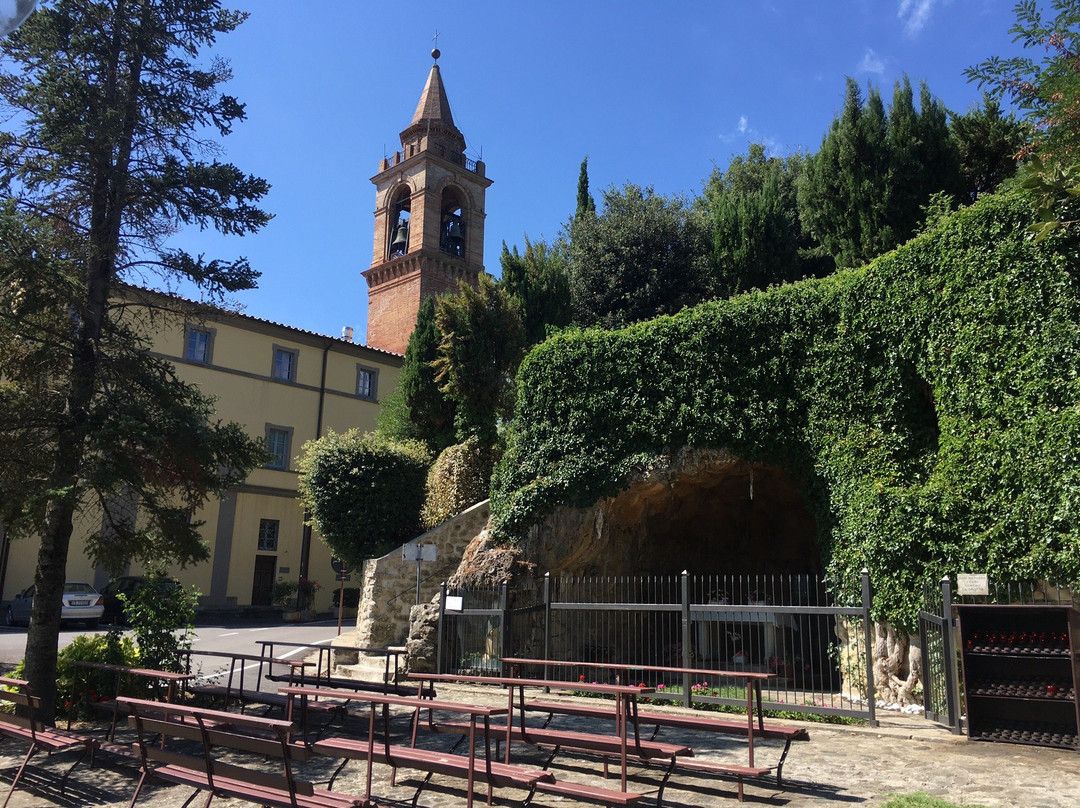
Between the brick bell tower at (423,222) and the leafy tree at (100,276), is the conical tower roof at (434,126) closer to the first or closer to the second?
the brick bell tower at (423,222)

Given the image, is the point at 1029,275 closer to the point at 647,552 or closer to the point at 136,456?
the point at 647,552

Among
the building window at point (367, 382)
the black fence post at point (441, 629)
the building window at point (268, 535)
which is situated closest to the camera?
the black fence post at point (441, 629)

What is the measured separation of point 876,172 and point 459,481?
40.4ft

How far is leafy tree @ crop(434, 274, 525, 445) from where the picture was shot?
66.0 feet

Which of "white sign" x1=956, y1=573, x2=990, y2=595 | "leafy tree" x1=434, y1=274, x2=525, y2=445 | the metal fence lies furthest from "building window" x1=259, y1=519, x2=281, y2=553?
"white sign" x1=956, y1=573, x2=990, y2=595

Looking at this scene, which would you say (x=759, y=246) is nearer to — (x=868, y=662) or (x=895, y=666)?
(x=895, y=666)

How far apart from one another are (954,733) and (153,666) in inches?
382

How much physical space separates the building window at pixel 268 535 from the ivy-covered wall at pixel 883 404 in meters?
18.1

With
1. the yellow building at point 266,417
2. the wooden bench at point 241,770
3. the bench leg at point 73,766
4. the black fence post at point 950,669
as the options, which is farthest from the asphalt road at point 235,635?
the black fence post at point 950,669

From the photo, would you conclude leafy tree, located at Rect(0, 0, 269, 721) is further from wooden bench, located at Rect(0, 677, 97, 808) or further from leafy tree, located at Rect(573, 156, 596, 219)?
leafy tree, located at Rect(573, 156, 596, 219)

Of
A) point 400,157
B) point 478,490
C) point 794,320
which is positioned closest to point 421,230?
point 400,157

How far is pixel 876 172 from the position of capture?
18.4m

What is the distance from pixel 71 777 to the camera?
718cm

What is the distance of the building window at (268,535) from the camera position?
101 ft
